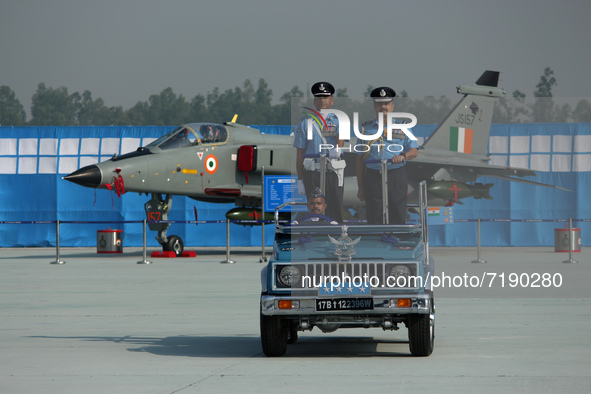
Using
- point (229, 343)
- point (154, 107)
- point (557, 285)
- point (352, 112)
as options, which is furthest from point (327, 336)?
point (154, 107)

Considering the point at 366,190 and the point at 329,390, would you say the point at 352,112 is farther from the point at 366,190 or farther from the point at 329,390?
the point at 329,390

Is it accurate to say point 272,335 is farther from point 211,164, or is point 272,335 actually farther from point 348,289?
point 211,164

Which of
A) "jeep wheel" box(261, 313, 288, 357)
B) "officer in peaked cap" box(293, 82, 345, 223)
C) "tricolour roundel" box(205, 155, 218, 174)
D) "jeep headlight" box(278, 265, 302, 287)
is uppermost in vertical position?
"tricolour roundel" box(205, 155, 218, 174)

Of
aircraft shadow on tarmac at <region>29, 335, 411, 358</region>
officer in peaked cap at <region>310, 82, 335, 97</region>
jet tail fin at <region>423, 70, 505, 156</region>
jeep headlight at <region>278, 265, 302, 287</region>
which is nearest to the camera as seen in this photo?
jeep headlight at <region>278, 265, 302, 287</region>

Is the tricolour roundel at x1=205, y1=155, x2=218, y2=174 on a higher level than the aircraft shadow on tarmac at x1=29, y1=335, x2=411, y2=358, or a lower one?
higher

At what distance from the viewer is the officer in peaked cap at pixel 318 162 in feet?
29.4

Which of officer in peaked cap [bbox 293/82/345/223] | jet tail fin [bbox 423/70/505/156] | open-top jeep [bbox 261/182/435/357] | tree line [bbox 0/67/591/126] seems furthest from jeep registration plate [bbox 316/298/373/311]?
tree line [bbox 0/67/591/126]

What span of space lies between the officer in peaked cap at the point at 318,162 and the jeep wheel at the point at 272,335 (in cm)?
124

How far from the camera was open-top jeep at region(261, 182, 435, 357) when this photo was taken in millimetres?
8242

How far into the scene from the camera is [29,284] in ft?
59.2

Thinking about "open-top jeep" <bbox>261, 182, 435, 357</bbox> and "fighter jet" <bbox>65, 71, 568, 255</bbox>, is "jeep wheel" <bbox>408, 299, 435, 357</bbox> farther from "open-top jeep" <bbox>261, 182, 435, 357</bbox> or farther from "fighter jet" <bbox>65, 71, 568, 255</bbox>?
"fighter jet" <bbox>65, 71, 568, 255</bbox>

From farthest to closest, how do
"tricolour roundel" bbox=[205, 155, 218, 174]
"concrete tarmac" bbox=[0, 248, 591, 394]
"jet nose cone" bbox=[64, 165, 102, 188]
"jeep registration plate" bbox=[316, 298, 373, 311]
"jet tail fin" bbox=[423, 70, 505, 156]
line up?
"tricolour roundel" bbox=[205, 155, 218, 174]
"jet nose cone" bbox=[64, 165, 102, 188]
"jet tail fin" bbox=[423, 70, 505, 156]
"jeep registration plate" bbox=[316, 298, 373, 311]
"concrete tarmac" bbox=[0, 248, 591, 394]

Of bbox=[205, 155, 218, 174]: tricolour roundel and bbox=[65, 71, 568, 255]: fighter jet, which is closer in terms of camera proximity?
bbox=[65, 71, 568, 255]: fighter jet

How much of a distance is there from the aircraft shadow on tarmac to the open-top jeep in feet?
1.38
